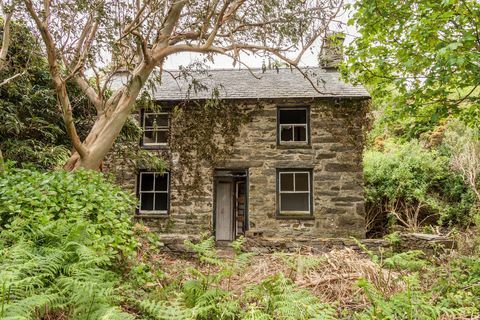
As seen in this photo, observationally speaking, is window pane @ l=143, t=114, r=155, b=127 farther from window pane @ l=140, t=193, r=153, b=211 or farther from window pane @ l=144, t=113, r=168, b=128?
window pane @ l=140, t=193, r=153, b=211

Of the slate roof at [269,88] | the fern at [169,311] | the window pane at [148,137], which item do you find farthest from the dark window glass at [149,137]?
the fern at [169,311]

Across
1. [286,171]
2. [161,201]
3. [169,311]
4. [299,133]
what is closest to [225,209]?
[161,201]

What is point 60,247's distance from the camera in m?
4.05

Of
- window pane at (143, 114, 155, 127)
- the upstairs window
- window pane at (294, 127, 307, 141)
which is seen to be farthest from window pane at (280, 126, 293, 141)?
window pane at (143, 114, 155, 127)

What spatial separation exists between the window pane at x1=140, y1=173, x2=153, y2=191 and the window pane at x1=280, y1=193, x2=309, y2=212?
5127mm

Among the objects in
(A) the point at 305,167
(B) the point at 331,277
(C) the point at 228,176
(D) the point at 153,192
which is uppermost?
(A) the point at 305,167

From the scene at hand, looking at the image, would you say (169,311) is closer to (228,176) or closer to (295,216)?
(295,216)

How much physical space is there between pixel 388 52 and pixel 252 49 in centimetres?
306

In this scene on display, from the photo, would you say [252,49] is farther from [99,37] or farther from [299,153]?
[299,153]

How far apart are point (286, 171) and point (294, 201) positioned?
3.82 feet

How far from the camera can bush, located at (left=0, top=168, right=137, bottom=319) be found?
10.1 ft

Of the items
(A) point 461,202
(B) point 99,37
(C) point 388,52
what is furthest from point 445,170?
(B) point 99,37

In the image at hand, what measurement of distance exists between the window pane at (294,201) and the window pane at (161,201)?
4.49m

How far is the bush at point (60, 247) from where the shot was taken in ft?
10.1
